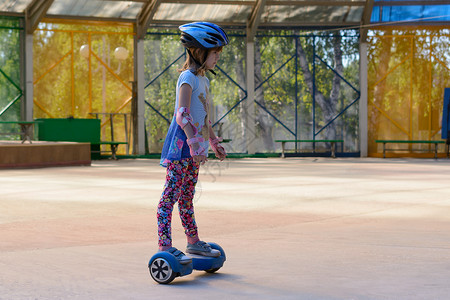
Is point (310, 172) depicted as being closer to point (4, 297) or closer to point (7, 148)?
Answer: point (7, 148)

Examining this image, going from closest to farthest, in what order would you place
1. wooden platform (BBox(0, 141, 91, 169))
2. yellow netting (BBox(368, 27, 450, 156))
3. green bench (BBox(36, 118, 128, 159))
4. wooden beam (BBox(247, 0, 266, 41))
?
1. wooden platform (BBox(0, 141, 91, 169))
2. green bench (BBox(36, 118, 128, 159))
3. wooden beam (BBox(247, 0, 266, 41))
4. yellow netting (BBox(368, 27, 450, 156))

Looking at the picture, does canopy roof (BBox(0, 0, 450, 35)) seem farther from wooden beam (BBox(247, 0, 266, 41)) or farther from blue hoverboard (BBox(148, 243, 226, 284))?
blue hoverboard (BBox(148, 243, 226, 284))

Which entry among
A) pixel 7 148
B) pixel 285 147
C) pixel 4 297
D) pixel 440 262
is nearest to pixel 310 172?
→ pixel 7 148

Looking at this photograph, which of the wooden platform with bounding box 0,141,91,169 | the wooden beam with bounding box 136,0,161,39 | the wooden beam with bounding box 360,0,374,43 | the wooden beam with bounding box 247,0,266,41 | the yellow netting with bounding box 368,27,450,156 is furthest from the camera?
the yellow netting with bounding box 368,27,450,156

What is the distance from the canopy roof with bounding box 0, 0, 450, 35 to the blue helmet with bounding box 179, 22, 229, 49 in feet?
49.5

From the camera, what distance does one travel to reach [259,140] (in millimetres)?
20406

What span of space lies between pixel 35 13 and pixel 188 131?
15.3 meters

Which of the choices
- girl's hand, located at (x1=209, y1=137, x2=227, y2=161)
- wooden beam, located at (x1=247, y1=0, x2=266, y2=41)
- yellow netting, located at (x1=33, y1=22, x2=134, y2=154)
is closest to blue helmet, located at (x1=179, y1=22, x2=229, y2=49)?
girl's hand, located at (x1=209, y1=137, x2=227, y2=161)

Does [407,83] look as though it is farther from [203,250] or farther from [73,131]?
[203,250]

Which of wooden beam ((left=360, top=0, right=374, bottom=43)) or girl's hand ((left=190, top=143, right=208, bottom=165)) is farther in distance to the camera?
wooden beam ((left=360, top=0, right=374, bottom=43))

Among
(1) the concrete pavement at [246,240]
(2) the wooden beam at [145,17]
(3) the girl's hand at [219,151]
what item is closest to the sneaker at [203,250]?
(1) the concrete pavement at [246,240]

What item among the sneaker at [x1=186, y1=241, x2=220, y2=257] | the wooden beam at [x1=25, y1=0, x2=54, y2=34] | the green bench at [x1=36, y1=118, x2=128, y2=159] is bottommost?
the sneaker at [x1=186, y1=241, x2=220, y2=257]

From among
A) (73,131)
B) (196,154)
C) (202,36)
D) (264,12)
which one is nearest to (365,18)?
(264,12)

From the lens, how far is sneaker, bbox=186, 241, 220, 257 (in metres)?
3.72
